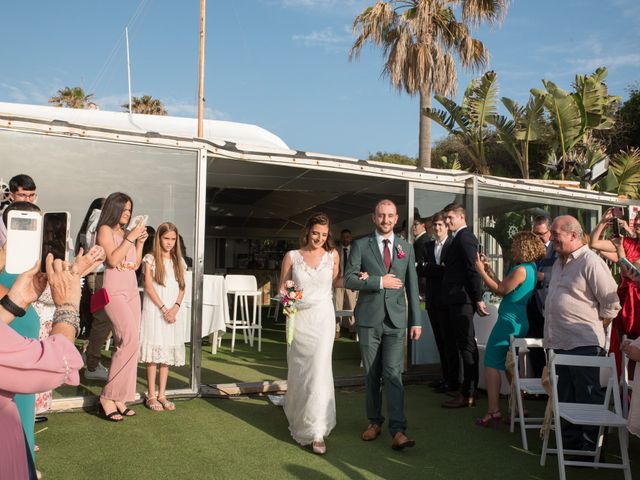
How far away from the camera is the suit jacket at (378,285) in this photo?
16.7ft

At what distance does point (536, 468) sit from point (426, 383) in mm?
3279

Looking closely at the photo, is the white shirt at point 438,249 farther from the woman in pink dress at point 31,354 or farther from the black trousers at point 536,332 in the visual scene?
the woman in pink dress at point 31,354

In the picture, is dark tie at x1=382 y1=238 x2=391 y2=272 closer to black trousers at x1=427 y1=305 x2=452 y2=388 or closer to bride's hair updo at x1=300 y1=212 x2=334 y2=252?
bride's hair updo at x1=300 y1=212 x2=334 y2=252

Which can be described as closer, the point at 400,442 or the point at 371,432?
the point at 400,442

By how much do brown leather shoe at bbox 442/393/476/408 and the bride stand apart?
1.80 metres

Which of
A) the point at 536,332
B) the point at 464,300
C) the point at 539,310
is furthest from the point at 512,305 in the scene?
the point at 536,332

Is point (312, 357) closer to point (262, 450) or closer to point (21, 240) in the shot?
point (262, 450)

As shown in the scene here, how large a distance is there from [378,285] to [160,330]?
239 cm

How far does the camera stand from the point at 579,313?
4668 mm

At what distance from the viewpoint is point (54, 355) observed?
1.86 m

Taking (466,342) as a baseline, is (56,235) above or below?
above

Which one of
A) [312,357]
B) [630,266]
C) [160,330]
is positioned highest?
[630,266]

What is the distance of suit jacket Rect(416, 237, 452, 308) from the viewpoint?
23.5 feet

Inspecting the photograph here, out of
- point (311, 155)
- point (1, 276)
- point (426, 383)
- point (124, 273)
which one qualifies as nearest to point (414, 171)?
point (311, 155)
